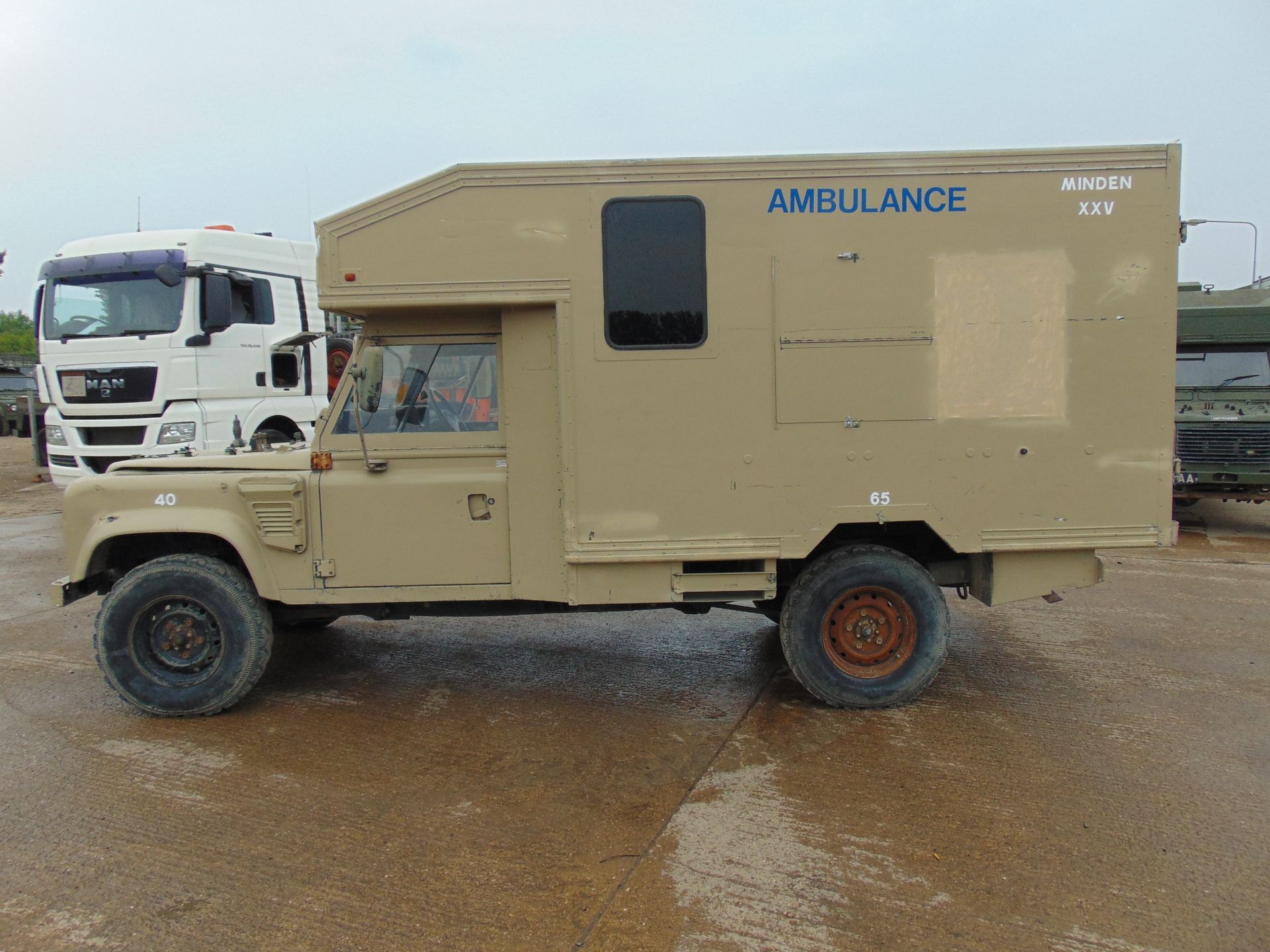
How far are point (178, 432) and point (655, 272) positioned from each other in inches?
261

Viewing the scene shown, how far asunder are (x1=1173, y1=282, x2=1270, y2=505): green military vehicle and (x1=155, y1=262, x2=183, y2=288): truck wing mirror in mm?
10889

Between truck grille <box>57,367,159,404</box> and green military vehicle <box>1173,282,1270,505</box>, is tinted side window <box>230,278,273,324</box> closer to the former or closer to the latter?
truck grille <box>57,367,159,404</box>

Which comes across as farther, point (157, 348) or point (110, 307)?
point (110, 307)

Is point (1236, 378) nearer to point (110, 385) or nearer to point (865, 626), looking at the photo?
point (865, 626)

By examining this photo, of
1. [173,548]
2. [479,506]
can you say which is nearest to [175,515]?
[173,548]

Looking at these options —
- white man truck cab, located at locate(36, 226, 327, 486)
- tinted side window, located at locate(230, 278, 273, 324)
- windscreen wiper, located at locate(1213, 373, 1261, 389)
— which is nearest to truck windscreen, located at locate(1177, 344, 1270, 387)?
windscreen wiper, located at locate(1213, 373, 1261, 389)

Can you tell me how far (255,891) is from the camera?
3191mm

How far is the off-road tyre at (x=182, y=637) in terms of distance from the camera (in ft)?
15.5

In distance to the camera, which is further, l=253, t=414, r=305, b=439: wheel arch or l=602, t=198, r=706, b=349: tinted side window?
l=253, t=414, r=305, b=439: wheel arch

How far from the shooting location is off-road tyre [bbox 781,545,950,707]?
4.72 meters

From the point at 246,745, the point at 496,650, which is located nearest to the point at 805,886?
the point at 246,745

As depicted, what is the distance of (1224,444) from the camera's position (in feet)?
A: 33.1

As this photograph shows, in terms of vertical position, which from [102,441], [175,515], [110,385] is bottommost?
[175,515]

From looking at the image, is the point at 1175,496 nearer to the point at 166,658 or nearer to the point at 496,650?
the point at 496,650
